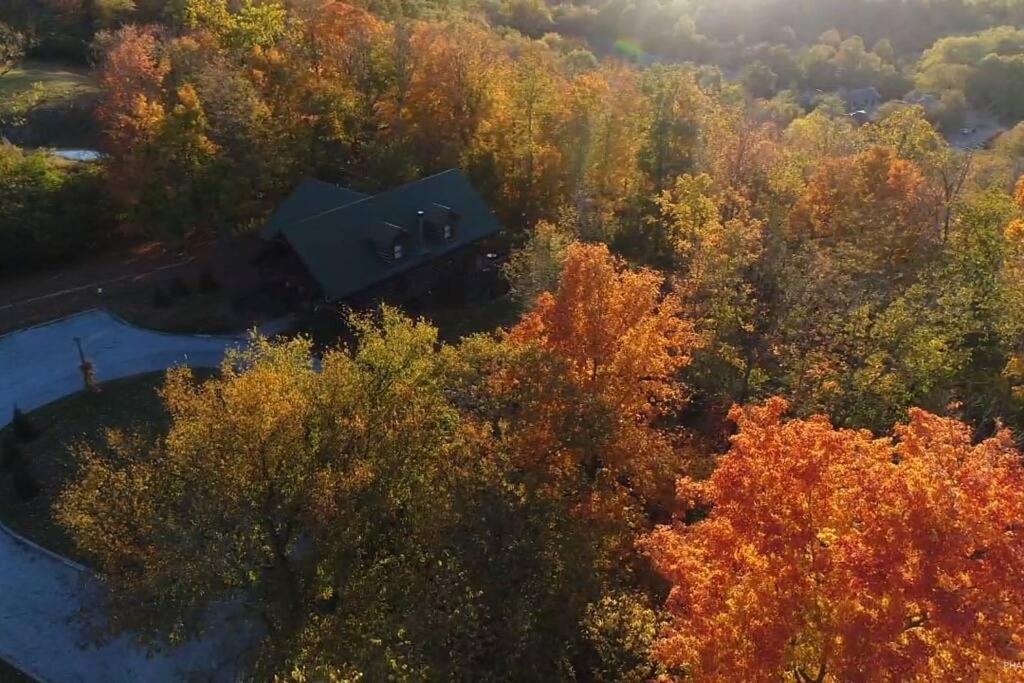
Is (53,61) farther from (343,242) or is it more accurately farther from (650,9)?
(650,9)

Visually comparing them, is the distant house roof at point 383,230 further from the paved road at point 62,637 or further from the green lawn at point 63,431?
the paved road at point 62,637

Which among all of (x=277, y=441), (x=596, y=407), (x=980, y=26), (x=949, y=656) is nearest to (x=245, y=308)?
(x=277, y=441)

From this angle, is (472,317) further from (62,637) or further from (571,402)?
(62,637)

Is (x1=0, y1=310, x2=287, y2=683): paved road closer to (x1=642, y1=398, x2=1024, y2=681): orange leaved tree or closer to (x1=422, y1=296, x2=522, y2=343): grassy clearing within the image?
(x1=642, y1=398, x2=1024, y2=681): orange leaved tree

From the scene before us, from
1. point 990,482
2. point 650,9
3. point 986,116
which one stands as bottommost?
point 986,116

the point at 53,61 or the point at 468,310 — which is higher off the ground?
the point at 53,61

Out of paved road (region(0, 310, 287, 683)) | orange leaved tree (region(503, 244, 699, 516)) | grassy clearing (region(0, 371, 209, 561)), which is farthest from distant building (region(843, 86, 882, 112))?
paved road (region(0, 310, 287, 683))
